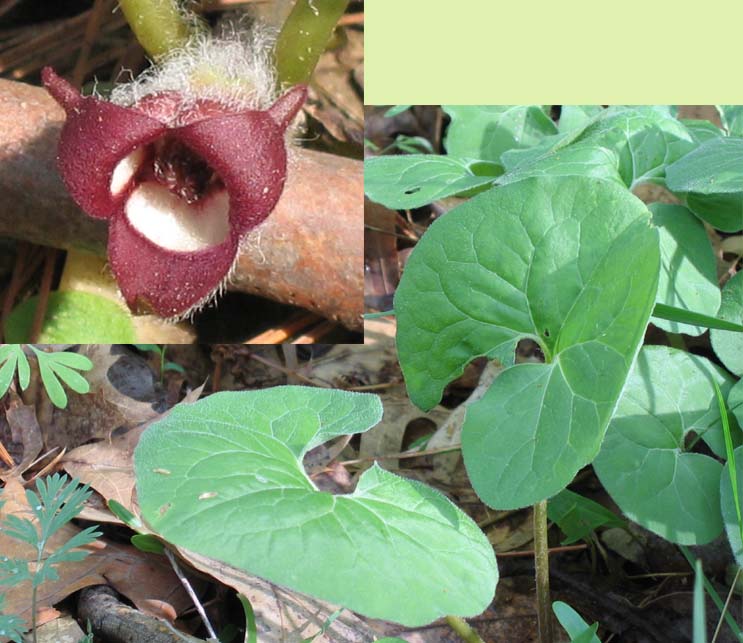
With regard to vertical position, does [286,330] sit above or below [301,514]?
below

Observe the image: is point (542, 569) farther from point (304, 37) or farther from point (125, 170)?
point (304, 37)

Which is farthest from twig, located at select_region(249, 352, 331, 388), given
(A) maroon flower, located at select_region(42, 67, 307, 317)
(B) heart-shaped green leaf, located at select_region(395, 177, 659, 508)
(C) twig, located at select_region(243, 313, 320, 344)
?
(B) heart-shaped green leaf, located at select_region(395, 177, 659, 508)

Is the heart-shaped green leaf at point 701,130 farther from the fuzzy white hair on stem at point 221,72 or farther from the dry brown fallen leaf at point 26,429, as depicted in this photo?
the dry brown fallen leaf at point 26,429

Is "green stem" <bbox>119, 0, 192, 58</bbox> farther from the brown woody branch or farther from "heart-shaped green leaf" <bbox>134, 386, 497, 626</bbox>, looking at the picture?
"heart-shaped green leaf" <bbox>134, 386, 497, 626</bbox>

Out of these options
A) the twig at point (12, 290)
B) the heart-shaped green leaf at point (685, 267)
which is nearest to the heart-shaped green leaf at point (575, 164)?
the heart-shaped green leaf at point (685, 267)

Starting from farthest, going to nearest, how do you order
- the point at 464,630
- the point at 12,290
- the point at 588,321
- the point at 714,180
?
the point at 12,290 → the point at 714,180 → the point at 464,630 → the point at 588,321

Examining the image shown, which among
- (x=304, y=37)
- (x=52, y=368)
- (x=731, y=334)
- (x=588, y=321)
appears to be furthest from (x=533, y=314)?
(x=304, y=37)
